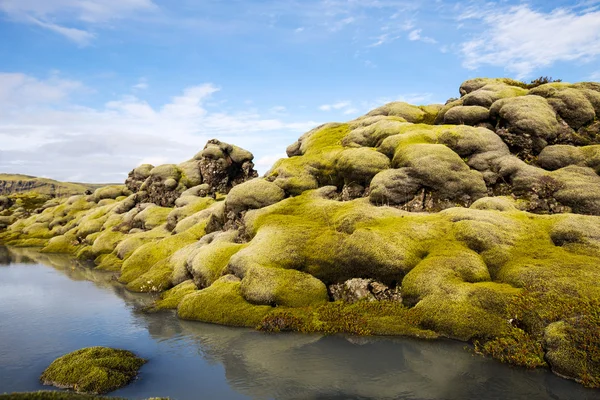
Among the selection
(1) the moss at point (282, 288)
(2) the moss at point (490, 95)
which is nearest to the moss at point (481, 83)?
(2) the moss at point (490, 95)

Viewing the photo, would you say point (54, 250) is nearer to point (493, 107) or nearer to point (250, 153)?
point (250, 153)

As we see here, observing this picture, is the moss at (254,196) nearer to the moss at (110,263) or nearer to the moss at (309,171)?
the moss at (309,171)

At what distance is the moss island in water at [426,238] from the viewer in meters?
28.5

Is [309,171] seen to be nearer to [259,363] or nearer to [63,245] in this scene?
[259,363]

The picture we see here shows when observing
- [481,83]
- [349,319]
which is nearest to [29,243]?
[349,319]

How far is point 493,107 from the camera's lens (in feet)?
203

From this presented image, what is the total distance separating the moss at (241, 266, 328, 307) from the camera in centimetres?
3631

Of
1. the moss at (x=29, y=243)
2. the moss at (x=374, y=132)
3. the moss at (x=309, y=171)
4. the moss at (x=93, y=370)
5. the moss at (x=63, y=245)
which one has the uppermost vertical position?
the moss at (x=374, y=132)

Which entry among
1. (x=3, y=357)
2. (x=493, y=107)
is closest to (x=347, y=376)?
(x=3, y=357)

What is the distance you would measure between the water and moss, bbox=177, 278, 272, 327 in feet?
3.76

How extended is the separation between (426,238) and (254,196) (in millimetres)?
27022

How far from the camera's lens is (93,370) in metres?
25.4

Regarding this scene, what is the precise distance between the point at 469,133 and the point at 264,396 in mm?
47886

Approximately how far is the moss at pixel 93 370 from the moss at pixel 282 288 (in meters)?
11.9
